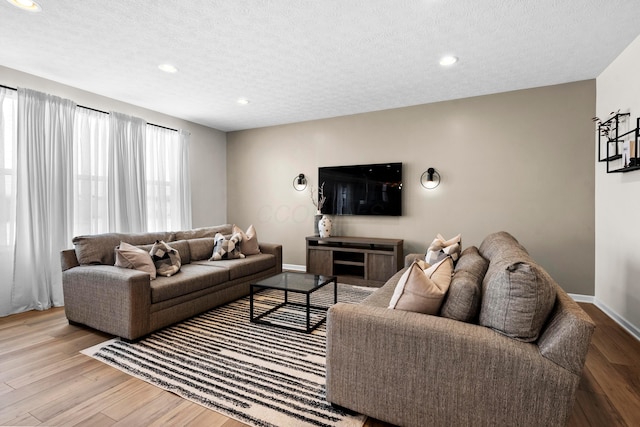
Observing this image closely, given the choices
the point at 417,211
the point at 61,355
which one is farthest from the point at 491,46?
the point at 61,355

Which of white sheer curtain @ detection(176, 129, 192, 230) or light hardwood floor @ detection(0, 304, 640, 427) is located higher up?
white sheer curtain @ detection(176, 129, 192, 230)

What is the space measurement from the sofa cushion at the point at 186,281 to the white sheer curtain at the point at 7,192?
165 cm

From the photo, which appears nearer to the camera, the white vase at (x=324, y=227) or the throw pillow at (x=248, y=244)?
the throw pillow at (x=248, y=244)

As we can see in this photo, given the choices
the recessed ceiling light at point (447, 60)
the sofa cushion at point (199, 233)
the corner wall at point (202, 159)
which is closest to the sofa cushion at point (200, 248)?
the sofa cushion at point (199, 233)

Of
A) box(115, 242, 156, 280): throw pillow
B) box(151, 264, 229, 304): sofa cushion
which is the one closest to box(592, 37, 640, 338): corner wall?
box(151, 264, 229, 304): sofa cushion

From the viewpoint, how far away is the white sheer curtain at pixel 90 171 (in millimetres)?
3803

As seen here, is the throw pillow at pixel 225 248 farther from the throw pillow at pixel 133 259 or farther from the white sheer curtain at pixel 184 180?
the white sheer curtain at pixel 184 180

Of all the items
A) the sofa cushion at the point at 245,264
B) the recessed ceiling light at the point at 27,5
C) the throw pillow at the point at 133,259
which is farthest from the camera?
the sofa cushion at the point at 245,264

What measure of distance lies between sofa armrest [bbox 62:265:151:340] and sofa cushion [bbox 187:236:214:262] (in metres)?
1.07

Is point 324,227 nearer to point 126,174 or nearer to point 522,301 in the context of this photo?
point 126,174

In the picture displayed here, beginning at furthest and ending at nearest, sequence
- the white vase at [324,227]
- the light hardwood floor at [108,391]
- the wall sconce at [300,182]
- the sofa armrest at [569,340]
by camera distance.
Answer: the wall sconce at [300,182] < the white vase at [324,227] < the light hardwood floor at [108,391] < the sofa armrest at [569,340]

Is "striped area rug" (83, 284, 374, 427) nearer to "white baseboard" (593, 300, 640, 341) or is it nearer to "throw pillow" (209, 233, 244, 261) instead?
"throw pillow" (209, 233, 244, 261)

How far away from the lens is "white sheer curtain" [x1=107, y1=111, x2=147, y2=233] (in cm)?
412

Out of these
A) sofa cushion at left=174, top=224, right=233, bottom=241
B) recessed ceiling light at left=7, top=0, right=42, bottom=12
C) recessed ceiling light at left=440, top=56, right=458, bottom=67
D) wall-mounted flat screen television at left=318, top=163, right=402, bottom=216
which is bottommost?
sofa cushion at left=174, top=224, right=233, bottom=241
